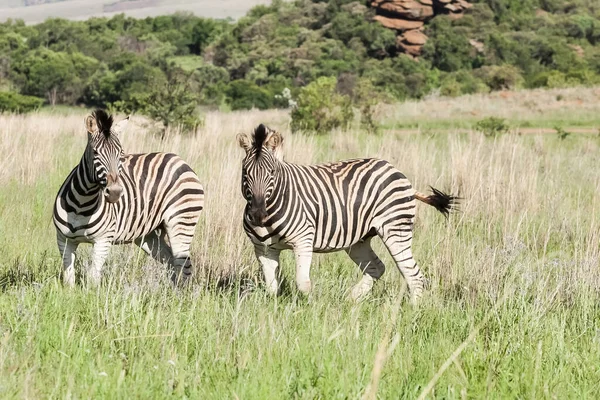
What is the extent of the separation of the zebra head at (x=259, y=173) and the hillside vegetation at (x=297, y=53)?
110 ft

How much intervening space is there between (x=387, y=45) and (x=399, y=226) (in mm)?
68094

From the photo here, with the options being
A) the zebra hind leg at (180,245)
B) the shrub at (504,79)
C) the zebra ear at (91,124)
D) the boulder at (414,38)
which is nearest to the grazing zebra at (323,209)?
the zebra hind leg at (180,245)

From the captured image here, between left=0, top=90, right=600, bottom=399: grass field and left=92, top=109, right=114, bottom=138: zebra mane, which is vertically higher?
left=92, top=109, right=114, bottom=138: zebra mane

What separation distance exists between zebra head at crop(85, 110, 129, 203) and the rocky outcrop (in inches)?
2751

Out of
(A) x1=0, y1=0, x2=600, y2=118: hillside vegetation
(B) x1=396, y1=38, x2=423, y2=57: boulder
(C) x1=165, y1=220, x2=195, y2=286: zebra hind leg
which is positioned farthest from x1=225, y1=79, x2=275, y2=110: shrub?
(C) x1=165, y1=220, x2=195, y2=286: zebra hind leg

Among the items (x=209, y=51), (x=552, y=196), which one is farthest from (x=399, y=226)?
(x=209, y=51)

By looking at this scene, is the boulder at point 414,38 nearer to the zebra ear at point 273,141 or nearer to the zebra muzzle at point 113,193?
the zebra ear at point 273,141

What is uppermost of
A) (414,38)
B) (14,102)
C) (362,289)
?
(414,38)

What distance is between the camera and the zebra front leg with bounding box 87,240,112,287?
4.98m

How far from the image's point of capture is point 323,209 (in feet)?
17.8

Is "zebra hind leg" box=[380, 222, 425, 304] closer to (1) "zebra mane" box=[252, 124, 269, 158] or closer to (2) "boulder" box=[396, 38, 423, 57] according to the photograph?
(1) "zebra mane" box=[252, 124, 269, 158]

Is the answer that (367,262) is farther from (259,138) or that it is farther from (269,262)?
(259,138)

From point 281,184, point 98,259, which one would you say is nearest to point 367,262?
point 281,184

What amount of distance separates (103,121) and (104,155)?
0.71ft
